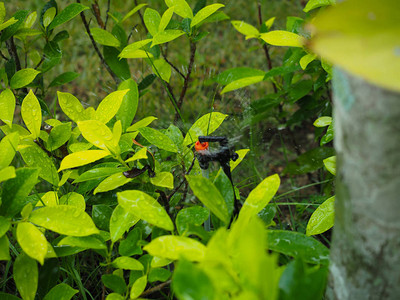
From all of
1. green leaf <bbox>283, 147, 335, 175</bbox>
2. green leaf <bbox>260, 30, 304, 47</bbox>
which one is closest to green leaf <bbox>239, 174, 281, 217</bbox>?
green leaf <bbox>260, 30, 304, 47</bbox>

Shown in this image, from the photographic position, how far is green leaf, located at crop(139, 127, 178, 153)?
1.06m

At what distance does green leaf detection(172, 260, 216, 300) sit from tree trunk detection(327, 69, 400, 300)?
0.23 meters

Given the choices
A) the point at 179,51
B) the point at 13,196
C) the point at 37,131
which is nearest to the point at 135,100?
the point at 37,131

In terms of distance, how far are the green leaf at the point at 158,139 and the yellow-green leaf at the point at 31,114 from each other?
27cm

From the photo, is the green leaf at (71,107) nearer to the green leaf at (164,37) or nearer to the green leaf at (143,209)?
the green leaf at (164,37)

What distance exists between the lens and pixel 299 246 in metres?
0.84

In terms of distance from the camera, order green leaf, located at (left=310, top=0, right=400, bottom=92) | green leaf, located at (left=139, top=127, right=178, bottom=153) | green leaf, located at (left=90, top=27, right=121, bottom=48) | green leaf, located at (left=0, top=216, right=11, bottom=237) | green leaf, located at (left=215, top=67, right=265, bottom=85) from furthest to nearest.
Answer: green leaf, located at (left=215, top=67, right=265, bottom=85), green leaf, located at (left=90, top=27, right=121, bottom=48), green leaf, located at (left=139, top=127, right=178, bottom=153), green leaf, located at (left=0, top=216, right=11, bottom=237), green leaf, located at (left=310, top=0, right=400, bottom=92)

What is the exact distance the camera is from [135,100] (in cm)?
123

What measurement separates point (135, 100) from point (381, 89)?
2.65ft

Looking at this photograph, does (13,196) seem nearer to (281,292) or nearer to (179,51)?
(281,292)

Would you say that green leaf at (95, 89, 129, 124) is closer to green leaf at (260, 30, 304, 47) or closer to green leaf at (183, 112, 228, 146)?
green leaf at (183, 112, 228, 146)

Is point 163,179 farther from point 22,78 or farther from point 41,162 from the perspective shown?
point 22,78

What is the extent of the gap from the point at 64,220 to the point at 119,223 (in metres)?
0.12

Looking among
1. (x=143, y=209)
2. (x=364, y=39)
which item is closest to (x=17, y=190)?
(x=143, y=209)
